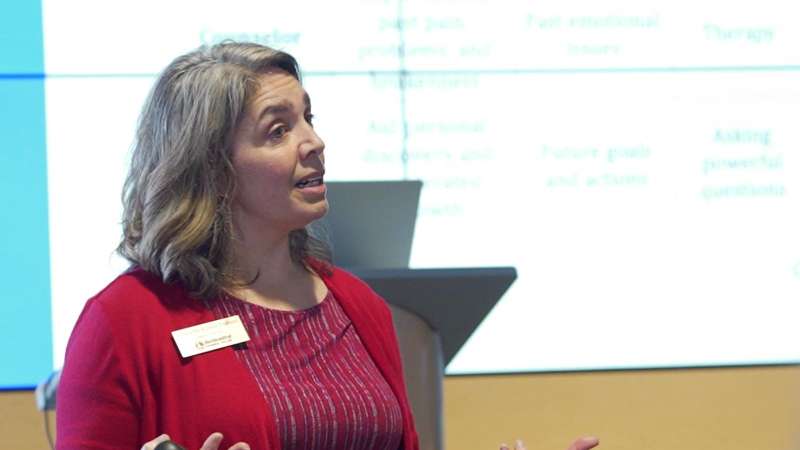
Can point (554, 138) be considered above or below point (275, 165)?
below

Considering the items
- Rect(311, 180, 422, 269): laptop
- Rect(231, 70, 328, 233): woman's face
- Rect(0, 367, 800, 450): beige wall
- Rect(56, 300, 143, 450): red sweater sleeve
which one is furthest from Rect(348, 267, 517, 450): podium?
Rect(0, 367, 800, 450): beige wall

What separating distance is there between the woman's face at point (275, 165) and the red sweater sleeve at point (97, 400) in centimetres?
32

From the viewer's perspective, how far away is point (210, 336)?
1669 mm

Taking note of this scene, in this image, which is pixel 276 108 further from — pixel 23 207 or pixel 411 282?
pixel 23 207

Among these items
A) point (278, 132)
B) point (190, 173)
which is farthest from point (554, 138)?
point (190, 173)

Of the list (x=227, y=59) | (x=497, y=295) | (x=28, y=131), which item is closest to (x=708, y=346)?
(x=497, y=295)

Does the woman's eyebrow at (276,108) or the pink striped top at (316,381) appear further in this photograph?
the woman's eyebrow at (276,108)

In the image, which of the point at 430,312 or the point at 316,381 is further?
the point at 430,312

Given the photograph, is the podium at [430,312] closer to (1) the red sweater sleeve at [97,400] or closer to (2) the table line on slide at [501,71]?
(1) the red sweater sleeve at [97,400]

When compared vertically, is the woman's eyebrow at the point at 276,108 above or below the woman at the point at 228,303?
above

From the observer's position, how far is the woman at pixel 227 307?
5.21ft

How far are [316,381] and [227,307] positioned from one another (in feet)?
0.58

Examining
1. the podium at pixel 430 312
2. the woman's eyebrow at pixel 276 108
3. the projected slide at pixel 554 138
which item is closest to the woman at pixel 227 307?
the woman's eyebrow at pixel 276 108

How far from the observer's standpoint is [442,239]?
13.7ft
